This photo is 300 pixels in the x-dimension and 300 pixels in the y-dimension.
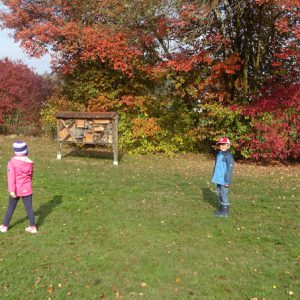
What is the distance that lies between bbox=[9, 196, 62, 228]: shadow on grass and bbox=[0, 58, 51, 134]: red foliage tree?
545 inches

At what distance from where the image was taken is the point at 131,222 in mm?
6812

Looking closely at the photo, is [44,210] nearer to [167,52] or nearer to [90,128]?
[90,128]

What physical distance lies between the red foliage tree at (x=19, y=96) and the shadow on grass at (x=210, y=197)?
556 inches

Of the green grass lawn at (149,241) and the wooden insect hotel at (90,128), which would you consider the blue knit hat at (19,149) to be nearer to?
the green grass lawn at (149,241)

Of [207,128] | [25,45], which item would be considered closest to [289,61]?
[207,128]

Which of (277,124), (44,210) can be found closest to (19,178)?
(44,210)

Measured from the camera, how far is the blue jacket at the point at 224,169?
23.5ft

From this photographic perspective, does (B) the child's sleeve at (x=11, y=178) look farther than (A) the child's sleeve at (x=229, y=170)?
No

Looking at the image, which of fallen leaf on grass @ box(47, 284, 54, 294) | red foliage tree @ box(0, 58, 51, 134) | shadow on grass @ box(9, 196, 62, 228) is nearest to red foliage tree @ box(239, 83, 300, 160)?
shadow on grass @ box(9, 196, 62, 228)

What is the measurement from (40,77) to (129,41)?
8810mm

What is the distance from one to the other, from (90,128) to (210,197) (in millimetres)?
5612

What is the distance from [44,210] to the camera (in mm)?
7375

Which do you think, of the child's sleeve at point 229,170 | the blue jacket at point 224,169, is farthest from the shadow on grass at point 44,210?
the child's sleeve at point 229,170

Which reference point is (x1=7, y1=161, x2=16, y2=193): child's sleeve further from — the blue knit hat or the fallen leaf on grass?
the fallen leaf on grass
